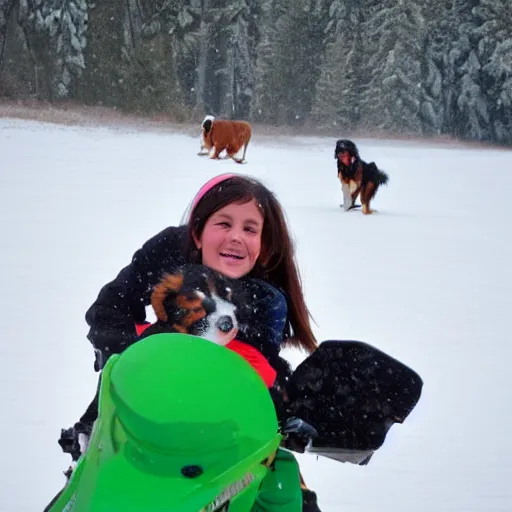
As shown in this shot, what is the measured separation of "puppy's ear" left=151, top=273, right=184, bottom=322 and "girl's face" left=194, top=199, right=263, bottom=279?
315mm

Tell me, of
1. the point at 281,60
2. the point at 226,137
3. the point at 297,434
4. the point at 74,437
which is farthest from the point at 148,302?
the point at 281,60

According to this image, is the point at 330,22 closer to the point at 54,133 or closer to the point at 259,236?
the point at 54,133

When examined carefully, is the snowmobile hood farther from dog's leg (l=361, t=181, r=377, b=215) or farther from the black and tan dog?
dog's leg (l=361, t=181, r=377, b=215)

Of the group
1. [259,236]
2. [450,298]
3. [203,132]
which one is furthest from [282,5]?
[259,236]

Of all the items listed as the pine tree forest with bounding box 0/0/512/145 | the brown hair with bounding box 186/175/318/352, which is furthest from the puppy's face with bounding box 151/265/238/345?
the pine tree forest with bounding box 0/0/512/145

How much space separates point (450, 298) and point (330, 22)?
119ft

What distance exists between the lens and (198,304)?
5.58ft

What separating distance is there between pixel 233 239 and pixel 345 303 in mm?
4011

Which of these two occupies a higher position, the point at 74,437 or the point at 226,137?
the point at 74,437

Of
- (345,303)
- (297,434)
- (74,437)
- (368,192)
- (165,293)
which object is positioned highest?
(165,293)

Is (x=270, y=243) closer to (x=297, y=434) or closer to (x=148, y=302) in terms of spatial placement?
(x=148, y=302)

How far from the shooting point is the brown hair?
2.20 m

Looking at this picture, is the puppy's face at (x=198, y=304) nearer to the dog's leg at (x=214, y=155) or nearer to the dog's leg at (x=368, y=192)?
the dog's leg at (x=368, y=192)

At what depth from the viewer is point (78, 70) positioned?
37.9m
